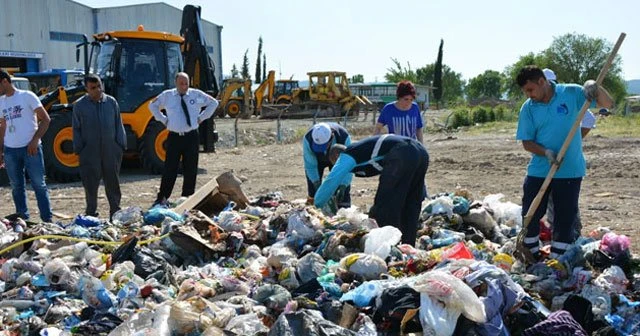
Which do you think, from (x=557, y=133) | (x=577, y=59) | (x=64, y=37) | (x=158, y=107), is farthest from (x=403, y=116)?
(x=577, y=59)

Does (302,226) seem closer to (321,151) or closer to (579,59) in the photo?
(321,151)

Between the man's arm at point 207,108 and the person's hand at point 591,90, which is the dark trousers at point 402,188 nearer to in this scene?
the person's hand at point 591,90

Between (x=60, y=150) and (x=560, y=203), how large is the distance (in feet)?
26.1

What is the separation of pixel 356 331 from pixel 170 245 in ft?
6.86

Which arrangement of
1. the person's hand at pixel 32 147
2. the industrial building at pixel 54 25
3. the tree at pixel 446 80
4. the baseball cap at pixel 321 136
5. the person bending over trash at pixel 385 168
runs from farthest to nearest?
the tree at pixel 446 80
the industrial building at pixel 54 25
the person's hand at pixel 32 147
the baseball cap at pixel 321 136
the person bending over trash at pixel 385 168

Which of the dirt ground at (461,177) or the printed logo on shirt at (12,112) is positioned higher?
the printed logo on shirt at (12,112)

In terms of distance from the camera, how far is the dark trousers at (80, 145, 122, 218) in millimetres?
6746

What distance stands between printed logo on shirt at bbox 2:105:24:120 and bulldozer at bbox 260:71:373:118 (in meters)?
22.9

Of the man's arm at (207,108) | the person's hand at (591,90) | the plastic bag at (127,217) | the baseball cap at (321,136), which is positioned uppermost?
the person's hand at (591,90)

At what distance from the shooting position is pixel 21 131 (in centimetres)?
625

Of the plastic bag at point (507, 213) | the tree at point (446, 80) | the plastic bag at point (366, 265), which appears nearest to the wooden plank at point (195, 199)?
the plastic bag at point (366, 265)

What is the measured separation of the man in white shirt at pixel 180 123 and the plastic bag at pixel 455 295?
444 centimetres

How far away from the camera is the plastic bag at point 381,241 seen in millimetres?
4457

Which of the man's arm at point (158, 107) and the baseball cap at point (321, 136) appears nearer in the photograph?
the baseball cap at point (321, 136)
